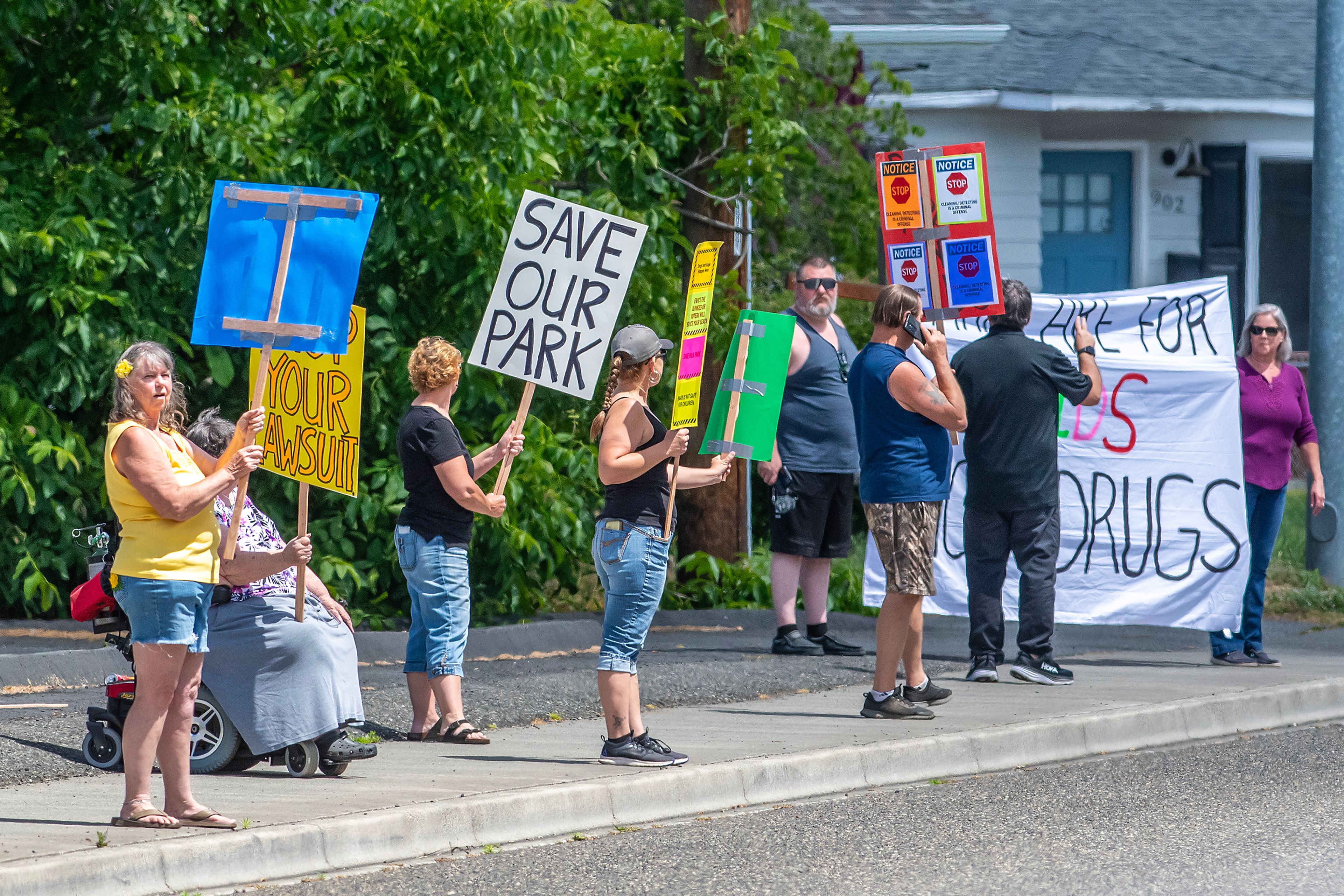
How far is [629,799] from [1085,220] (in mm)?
14145

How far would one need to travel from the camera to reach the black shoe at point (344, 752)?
6488mm

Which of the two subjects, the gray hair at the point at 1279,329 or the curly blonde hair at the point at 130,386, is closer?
the curly blonde hair at the point at 130,386

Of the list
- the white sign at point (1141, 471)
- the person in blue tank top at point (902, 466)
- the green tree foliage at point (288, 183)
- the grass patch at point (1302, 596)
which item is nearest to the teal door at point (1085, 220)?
the grass patch at point (1302, 596)

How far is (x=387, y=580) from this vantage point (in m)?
10.5

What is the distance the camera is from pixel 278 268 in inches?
235

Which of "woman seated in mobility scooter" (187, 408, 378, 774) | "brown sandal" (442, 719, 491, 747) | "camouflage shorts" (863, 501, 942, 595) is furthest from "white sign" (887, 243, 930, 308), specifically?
"woman seated in mobility scooter" (187, 408, 378, 774)

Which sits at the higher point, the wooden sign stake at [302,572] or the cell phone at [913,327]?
the cell phone at [913,327]

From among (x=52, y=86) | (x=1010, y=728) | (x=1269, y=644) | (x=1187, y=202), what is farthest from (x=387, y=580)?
(x=1187, y=202)

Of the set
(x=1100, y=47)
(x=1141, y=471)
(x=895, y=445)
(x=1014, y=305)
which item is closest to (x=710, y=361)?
(x=1141, y=471)

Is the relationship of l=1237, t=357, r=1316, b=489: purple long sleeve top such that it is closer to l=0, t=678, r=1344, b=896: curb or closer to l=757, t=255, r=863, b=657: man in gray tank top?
l=0, t=678, r=1344, b=896: curb

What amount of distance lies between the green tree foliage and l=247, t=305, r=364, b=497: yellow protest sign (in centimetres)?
298

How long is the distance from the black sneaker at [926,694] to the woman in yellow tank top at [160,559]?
11.6 feet

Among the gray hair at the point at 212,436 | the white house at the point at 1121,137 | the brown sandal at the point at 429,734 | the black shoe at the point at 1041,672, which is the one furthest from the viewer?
the white house at the point at 1121,137

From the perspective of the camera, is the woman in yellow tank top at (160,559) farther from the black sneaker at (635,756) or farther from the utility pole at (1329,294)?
the utility pole at (1329,294)
